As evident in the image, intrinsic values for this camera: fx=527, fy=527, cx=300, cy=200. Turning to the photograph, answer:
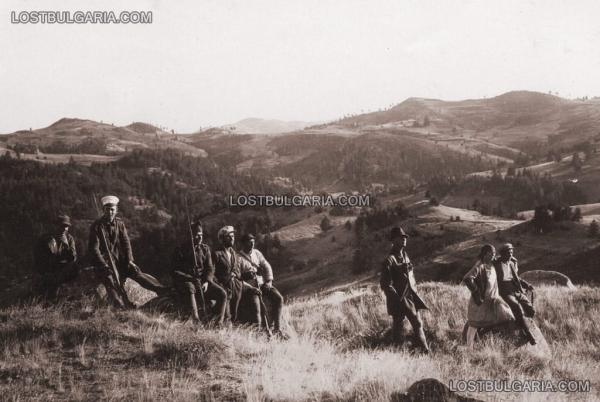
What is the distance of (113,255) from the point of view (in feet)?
26.5

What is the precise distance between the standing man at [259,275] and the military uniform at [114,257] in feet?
4.40

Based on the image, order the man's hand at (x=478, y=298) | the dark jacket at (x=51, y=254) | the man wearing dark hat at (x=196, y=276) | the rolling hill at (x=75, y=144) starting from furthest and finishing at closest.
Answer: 1. the rolling hill at (x=75, y=144)
2. the man's hand at (x=478, y=298)
3. the dark jacket at (x=51, y=254)
4. the man wearing dark hat at (x=196, y=276)

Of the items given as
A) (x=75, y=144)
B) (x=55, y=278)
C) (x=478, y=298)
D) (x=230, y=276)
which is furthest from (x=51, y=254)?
(x=75, y=144)

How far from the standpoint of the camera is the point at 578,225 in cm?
4219

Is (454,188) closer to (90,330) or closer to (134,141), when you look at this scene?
(90,330)

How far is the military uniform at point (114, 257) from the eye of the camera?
7871 millimetres

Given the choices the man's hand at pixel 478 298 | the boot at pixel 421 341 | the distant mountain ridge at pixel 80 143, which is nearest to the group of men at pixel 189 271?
the boot at pixel 421 341

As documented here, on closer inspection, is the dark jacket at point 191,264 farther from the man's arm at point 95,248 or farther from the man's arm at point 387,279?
the man's arm at point 387,279

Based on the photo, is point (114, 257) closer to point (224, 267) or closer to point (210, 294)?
point (210, 294)

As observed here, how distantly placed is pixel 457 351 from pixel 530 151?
153 m

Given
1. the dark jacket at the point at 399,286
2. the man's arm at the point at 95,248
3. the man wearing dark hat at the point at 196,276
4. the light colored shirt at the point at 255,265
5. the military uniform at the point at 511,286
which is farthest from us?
the military uniform at the point at 511,286

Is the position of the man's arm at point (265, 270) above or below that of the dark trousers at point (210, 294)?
above

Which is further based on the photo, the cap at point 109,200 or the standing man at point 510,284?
the standing man at point 510,284

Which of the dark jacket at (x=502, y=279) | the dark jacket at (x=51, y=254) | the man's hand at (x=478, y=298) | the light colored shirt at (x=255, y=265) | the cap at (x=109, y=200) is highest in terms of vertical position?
the cap at (x=109, y=200)
